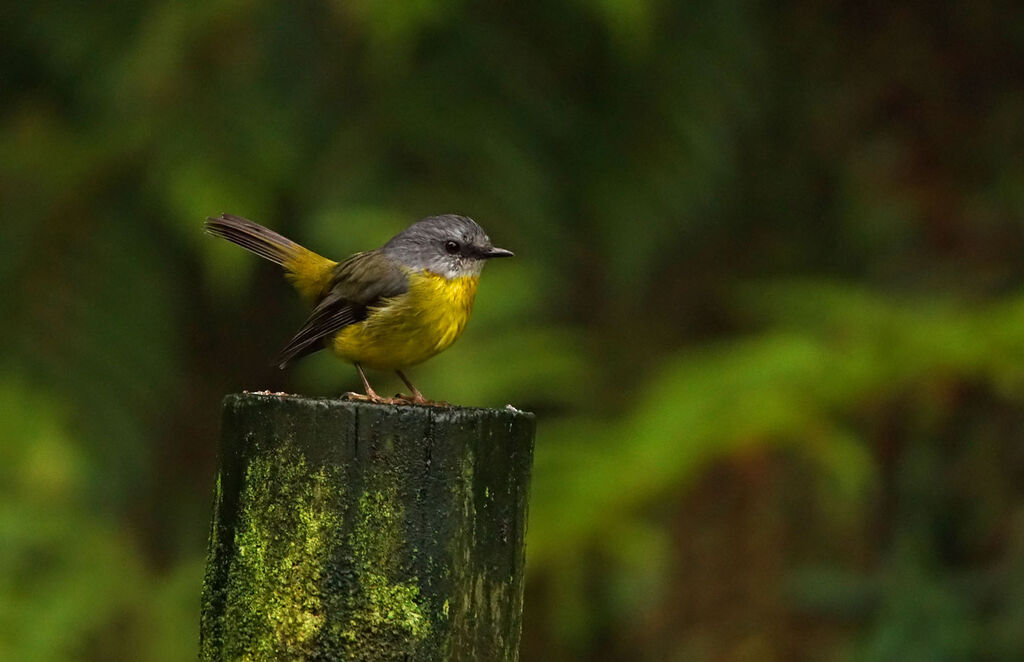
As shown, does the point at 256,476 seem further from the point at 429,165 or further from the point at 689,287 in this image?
the point at 689,287

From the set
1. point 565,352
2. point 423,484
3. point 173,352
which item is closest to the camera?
point 423,484

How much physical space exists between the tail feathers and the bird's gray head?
351mm

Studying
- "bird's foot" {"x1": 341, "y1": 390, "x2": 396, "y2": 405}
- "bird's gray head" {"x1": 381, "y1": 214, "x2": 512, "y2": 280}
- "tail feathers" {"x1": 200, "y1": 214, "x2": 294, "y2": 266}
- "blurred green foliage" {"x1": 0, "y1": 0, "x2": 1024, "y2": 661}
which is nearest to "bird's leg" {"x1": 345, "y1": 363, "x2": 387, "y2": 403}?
"bird's foot" {"x1": 341, "y1": 390, "x2": 396, "y2": 405}

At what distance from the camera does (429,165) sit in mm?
5957

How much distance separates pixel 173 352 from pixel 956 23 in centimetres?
435

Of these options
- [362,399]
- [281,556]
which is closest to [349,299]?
[362,399]

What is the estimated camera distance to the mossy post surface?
209 cm

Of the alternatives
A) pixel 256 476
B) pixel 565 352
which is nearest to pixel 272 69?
pixel 565 352

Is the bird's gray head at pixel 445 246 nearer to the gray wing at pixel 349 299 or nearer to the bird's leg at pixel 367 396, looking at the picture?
the gray wing at pixel 349 299

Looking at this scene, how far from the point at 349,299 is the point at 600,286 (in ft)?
10.6

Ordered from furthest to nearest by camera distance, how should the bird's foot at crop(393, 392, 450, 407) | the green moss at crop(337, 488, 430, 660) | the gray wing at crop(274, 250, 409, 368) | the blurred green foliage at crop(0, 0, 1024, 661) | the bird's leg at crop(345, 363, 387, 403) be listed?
the blurred green foliage at crop(0, 0, 1024, 661) → the gray wing at crop(274, 250, 409, 368) → the bird's leg at crop(345, 363, 387, 403) → the bird's foot at crop(393, 392, 450, 407) → the green moss at crop(337, 488, 430, 660)

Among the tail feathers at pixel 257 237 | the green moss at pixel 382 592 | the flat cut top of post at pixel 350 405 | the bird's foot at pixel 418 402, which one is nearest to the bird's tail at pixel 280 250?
the tail feathers at pixel 257 237

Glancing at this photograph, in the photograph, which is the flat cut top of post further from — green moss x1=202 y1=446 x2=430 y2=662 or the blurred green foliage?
the blurred green foliage

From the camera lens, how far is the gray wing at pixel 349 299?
3912 mm
